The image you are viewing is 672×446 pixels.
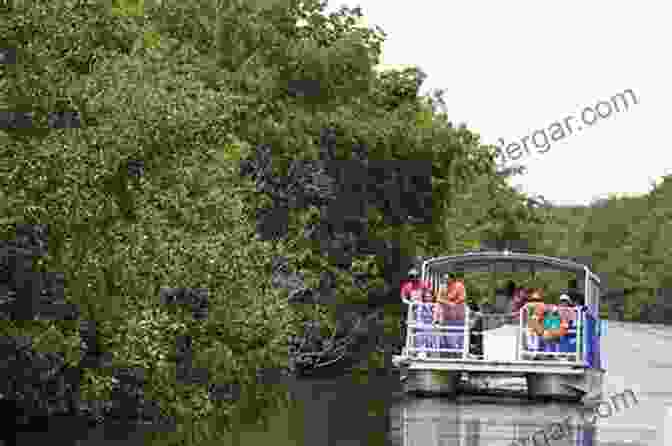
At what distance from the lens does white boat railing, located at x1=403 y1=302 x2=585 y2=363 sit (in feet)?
87.2

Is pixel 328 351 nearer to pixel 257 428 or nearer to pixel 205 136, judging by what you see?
pixel 257 428

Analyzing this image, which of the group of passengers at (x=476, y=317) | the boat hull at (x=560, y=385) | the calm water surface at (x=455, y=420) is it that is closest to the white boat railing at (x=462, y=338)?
the group of passengers at (x=476, y=317)

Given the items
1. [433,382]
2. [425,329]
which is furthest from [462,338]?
[433,382]

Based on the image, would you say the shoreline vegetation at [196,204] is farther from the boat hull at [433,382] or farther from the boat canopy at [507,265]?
the boat canopy at [507,265]

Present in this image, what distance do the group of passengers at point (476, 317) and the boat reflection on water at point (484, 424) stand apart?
3.92ft

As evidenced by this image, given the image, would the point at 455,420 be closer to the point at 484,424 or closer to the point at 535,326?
the point at 484,424

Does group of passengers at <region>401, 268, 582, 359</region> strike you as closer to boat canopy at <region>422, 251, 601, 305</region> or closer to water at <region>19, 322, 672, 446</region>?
boat canopy at <region>422, 251, 601, 305</region>

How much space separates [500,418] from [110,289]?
7678 millimetres

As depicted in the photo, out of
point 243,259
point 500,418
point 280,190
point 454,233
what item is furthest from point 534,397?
point 454,233

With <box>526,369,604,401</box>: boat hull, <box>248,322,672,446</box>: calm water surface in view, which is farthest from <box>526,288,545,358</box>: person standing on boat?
<box>248,322,672,446</box>: calm water surface

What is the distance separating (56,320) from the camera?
18.2 m

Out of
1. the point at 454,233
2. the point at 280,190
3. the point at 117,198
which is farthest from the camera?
the point at 454,233

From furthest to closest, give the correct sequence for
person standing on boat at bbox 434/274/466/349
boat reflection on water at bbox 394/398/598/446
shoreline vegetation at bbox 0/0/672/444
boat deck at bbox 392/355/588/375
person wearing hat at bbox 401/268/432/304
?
1. person wearing hat at bbox 401/268/432/304
2. person standing on boat at bbox 434/274/466/349
3. boat deck at bbox 392/355/588/375
4. boat reflection on water at bbox 394/398/598/446
5. shoreline vegetation at bbox 0/0/672/444

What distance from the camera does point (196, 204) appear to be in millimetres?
21281
